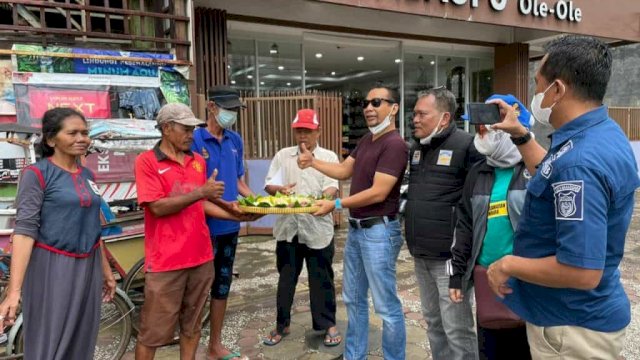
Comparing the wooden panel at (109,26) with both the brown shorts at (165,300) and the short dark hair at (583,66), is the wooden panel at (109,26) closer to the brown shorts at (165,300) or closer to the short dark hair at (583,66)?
the brown shorts at (165,300)

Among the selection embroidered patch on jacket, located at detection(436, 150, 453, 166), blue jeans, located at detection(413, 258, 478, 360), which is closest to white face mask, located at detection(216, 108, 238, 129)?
embroidered patch on jacket, located at detection(436, 150, 453, 166)

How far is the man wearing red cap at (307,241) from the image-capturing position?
356 centimetres

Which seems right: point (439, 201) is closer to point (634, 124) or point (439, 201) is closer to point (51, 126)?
point (51, 126)

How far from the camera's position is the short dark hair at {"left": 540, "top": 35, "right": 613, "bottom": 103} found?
4.90 ft

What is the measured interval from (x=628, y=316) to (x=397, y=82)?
34.3ft

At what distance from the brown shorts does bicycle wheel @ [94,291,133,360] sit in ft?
1.91

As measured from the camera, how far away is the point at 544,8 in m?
8.62

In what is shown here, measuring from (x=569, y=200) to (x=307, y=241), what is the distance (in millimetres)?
2355

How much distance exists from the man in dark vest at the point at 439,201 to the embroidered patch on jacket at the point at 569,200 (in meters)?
1.14

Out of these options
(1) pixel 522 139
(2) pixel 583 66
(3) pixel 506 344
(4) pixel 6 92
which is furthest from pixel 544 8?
(4) pixel 6 92

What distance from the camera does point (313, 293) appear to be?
145 inches

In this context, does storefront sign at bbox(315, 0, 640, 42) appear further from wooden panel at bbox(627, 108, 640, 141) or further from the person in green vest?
the person in green vest

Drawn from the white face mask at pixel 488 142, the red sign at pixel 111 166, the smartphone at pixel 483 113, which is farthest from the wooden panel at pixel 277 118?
the smartphone at pixel 483 113

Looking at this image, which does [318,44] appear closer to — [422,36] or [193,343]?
[422,36]
